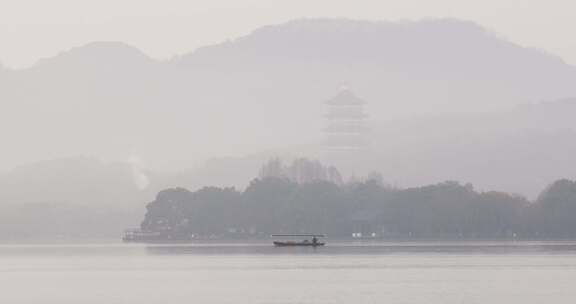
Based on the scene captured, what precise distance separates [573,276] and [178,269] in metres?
47.8

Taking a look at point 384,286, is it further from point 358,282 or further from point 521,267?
point 521,267

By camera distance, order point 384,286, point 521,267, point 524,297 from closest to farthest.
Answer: point 524,297 → point 384,286 → point 521,267

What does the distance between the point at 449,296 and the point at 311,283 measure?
71.5ft

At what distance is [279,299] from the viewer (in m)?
138

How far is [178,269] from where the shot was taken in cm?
19225

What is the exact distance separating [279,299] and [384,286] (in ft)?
58.4

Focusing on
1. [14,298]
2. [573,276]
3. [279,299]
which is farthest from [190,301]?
[573,276]

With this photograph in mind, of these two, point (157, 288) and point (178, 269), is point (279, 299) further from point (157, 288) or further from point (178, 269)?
point (178, 269)

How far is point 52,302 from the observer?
137875mm

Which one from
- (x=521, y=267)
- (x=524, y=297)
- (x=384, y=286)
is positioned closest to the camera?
(x=524, y=297)

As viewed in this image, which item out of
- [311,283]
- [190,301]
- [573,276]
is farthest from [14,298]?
[573,276]

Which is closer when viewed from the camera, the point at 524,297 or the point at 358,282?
the point at 524,297

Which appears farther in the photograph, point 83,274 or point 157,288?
point 83,274

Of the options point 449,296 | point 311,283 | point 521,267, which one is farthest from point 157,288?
point 521,267
